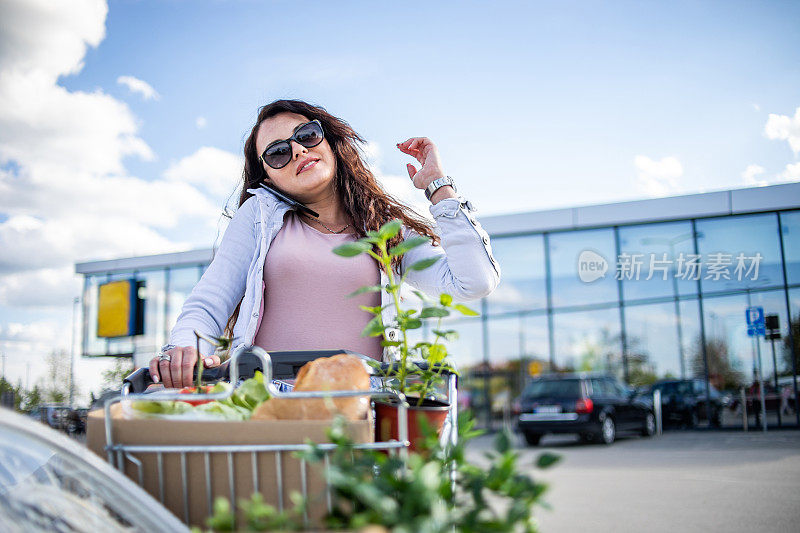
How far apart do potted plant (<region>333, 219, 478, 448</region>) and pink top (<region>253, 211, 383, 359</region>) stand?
61cm

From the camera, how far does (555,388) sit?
14.7m

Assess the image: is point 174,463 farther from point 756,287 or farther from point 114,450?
point 756,287

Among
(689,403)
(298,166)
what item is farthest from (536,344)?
(298,166)

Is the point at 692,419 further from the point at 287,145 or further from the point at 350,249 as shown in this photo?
the point at 350,249

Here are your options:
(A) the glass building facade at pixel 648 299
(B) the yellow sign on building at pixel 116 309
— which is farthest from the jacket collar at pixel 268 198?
(B) the yellow sign on building at pixel 116 309

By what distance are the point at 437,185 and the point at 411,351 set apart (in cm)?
72

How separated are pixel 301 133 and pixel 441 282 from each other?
699 millimetres

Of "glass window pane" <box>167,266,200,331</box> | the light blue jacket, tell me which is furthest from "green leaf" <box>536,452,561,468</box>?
"glass window pane" <box>167,266,200,331</box>

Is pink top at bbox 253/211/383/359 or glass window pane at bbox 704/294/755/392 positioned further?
glass window pane at bbox 704/294/755/392

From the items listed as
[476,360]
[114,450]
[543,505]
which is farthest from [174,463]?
[476,360]

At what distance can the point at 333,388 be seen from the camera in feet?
3.83

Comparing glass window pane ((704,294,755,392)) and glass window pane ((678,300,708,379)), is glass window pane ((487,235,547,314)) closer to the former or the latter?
glass window pane ((678,300,708,379))

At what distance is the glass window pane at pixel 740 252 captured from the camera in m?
17.9

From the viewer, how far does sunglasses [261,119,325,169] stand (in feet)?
7.54
